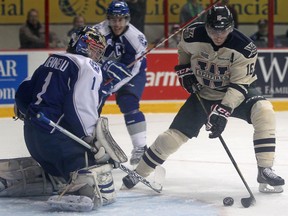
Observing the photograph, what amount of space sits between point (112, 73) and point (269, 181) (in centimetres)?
113

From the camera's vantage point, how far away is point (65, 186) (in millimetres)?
4691

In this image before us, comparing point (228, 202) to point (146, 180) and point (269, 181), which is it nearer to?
point (269, 181)

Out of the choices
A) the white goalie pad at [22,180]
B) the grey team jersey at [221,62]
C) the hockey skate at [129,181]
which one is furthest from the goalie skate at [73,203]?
the grey team jersey at [221,62]

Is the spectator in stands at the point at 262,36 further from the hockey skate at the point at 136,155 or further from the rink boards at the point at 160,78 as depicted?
the hockey skate at the point at 136,155

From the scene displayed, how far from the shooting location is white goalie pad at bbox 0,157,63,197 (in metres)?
4.94

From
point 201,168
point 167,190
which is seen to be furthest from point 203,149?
point 167,190

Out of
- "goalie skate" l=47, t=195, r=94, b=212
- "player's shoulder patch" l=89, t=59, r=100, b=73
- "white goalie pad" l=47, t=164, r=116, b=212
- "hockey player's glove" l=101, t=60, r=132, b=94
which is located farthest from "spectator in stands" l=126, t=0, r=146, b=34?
"goalie skate" l=47, t=195, r=94, b=212

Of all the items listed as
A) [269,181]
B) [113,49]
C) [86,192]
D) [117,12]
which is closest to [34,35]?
[113,49]

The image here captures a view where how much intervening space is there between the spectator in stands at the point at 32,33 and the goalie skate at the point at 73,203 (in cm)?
450

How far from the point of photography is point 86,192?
4.63m

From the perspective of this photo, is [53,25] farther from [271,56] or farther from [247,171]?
[247,171]

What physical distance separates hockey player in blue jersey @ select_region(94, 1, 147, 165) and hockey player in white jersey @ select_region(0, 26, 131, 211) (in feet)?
3.94

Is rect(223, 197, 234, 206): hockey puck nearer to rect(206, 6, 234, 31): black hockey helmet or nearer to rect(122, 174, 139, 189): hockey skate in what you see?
Answer: rect(122, 174, 139, 189): hockey skate

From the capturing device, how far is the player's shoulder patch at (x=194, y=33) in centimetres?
508
